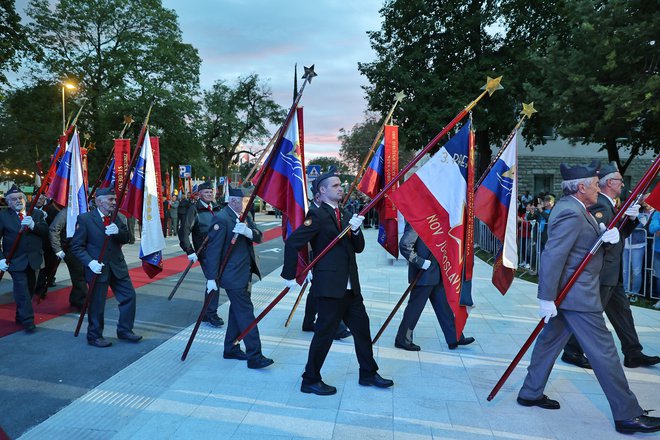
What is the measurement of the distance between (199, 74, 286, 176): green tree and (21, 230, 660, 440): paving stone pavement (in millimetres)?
45552

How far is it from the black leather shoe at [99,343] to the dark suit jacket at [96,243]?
75 centimetres

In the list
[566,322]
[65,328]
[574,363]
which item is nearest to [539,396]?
[566,322]

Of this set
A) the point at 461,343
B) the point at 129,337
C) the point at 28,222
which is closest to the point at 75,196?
the point at 28,222

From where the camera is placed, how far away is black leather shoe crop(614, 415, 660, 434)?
12.0 feet

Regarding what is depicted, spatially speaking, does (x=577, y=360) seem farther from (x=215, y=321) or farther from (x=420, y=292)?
(x=215, y=321)

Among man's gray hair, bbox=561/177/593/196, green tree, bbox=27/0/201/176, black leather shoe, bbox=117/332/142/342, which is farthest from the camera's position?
green tree, bbox=27/0/201/176

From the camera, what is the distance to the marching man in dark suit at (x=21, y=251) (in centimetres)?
688

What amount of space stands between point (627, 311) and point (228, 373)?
4.26 meters

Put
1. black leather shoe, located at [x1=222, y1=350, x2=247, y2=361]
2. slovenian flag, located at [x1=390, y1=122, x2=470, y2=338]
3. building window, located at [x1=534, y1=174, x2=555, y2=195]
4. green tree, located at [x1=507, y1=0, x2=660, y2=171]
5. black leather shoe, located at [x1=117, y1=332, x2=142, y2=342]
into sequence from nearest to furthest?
slovenian flag, located at [x1=390, y1=122, x2=470, y2=338]
black leather shoe, located at [x1=222, y1=350, x2=247, y2=361]
black leather shoe, located at [x1=117, y1=332, x2=142, y2=342]
green tree, located at [x1=507, y1=0, x2=660, y2=171]
building window, located at [x1=534, y1=174, x2=555, y2=195]

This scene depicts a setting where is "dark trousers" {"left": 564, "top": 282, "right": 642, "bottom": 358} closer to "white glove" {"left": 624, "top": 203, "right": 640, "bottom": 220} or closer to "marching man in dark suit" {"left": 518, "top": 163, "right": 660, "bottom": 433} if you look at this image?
"white glove" {"left": 624, "top": 203, "right": 640, "bottom": 220}

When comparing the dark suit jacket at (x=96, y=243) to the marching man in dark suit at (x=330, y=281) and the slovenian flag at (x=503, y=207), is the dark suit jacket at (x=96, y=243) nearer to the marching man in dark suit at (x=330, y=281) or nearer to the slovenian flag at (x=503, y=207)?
the marching man in dark suit at (x=330, y=281)

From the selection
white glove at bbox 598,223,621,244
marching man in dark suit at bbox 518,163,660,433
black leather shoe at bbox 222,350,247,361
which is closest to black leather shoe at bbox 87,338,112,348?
black leather shoe at bbox 222,350,247,361

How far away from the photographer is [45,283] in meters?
8.84

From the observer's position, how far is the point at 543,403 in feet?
13.9
